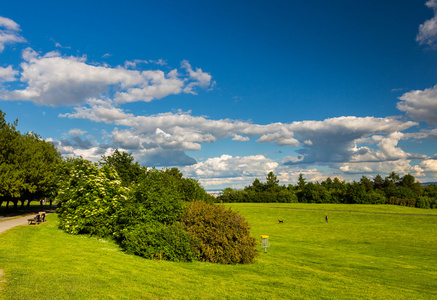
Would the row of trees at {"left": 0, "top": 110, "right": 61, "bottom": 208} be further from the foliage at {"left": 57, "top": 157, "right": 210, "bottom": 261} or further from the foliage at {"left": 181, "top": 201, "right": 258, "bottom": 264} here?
the foliage at {"left": 181, "top": 201, "right": 258, "bottom": 264}

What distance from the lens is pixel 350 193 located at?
94.8 m

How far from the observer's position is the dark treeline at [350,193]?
9119 cm

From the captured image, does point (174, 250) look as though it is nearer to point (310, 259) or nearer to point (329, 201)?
point (310, 259)

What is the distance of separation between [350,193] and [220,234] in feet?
304

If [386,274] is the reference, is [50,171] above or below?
above

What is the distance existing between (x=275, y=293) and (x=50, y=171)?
3921 cm

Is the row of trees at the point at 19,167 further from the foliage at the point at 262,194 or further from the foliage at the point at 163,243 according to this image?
the foliage at the point at 262,194

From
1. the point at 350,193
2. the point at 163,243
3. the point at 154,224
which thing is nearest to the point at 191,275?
the point at 163,243

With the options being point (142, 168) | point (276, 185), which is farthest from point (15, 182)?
point (276, 185)

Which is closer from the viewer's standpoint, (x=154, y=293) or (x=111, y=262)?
(x=154, y=293)

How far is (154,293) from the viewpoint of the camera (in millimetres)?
8961

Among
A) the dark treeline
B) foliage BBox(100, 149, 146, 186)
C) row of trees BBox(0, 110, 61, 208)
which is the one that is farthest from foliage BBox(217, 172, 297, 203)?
row of trees BBox(0, 110, 61, 208)

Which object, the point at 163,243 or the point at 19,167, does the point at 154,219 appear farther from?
the point at 19,167

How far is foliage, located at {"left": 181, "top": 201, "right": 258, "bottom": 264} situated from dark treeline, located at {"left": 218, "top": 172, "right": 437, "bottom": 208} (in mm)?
83747
